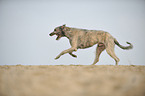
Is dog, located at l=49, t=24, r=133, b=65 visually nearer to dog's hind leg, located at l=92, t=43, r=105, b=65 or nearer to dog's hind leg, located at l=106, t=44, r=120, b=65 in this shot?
dog's hind leg, located at l=106, t=44, r=120, b=65

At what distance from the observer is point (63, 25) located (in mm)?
5125

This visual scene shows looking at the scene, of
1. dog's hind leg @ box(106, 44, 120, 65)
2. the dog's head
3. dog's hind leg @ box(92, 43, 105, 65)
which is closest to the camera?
dog's hind leg @ box(106, 44, 120, 65)

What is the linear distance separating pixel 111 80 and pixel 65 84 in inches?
15.2

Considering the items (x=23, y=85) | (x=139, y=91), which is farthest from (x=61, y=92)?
(x=139, y=91)

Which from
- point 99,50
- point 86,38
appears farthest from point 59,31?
point 99,50

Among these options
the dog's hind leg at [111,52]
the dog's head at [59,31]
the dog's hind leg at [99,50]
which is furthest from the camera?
the dog's hind leg at [99,50]

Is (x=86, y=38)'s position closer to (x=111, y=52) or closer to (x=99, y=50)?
(x=99, y=50)

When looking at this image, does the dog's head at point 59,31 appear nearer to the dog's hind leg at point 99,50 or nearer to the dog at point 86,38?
the dog at point 86,38

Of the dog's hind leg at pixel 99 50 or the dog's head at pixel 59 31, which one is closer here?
the dog's head at pixel 59 31

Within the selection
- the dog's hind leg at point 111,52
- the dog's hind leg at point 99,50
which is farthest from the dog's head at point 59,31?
the dog's hind leg at point 111,52

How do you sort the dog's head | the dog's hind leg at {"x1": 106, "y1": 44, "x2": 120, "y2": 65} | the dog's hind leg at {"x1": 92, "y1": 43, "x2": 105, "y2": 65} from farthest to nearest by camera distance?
1. the dog's hind leg at {"x1": 92, "y1": 43, "x2": 105, "y2": 65}
2. the dog's head
3. the dog's hind leg at {"x1": 106, "y1": 44, "x2": 120, "y2": 65}

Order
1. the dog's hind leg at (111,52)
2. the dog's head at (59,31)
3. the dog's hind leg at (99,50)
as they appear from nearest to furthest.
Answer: the dog's hind leg at (111,52), the dog's head at (59,31), the dog's hind leg at (99,50)

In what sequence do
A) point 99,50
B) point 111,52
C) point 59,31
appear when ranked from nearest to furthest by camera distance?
point 111,52 < point 59,31 < point 99,50

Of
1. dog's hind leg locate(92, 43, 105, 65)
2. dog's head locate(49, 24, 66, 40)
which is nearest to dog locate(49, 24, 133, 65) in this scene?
dog's head locate(49, 24, 66, 40)
